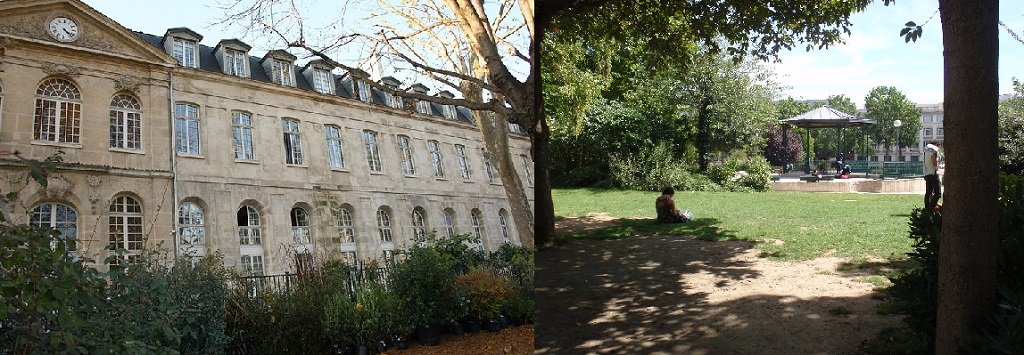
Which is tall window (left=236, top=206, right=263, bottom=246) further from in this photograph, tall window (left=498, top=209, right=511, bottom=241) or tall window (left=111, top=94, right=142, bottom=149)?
tall window (left=498, top=209, right=511, bottom=241)

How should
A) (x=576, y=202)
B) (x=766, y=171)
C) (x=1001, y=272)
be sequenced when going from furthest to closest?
(x=576, y=202)
(x=766, y=171)
(x=1001, y=272)

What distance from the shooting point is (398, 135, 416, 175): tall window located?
264 cm

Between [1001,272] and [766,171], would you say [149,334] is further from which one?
[1001,272]

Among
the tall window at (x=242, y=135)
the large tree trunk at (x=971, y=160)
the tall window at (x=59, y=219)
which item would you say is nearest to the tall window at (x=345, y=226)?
the tall window at (x=242, y=135)

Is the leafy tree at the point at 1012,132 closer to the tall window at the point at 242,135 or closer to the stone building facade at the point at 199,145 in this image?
the stone building facade at the point at 199,145

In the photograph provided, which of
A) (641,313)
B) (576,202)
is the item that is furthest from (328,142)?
(641,313)

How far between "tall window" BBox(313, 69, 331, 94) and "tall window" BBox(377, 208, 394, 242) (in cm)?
53

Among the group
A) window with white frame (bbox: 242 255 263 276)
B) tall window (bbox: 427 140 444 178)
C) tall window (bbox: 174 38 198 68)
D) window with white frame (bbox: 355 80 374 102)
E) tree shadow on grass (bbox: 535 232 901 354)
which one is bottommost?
tree shadow on grass (bbox: 535 232 901 354)

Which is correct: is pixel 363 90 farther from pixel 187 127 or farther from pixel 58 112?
pixel 58 112

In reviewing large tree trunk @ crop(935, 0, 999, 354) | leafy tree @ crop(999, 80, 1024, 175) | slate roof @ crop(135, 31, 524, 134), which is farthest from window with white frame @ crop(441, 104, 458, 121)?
leafy tree @ crop(999, 80, 1024, 175)

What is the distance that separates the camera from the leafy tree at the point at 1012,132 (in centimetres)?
229

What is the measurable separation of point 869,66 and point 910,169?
Result: 0.45 meters

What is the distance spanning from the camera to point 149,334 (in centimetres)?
191

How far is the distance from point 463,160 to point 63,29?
5.22 feet
